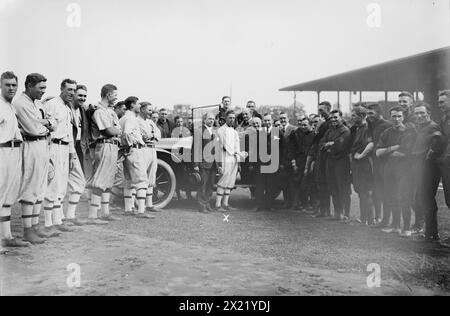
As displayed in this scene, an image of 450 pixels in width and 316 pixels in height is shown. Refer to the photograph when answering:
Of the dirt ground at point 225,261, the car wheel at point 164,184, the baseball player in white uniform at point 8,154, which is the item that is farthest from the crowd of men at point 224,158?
the dirt ground at point 225,261

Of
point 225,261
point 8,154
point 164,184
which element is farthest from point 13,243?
point 164,184

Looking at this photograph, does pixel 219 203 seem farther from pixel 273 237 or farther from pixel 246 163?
pixel 273 237

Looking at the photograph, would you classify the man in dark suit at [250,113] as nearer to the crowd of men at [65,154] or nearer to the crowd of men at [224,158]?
the crowd of men at [224,158]

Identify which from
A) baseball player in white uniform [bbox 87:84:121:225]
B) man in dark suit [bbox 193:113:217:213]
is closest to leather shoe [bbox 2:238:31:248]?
baseball player in white uniform [bbox 87:84:121:225]

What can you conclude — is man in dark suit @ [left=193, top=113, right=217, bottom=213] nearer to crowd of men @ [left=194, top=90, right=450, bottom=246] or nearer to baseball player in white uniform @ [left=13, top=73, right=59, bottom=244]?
crowd of men @ [left=194, top=90, right=450, bottom=246]

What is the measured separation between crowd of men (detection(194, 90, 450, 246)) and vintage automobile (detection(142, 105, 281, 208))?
12cm

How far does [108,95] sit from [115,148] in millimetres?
672

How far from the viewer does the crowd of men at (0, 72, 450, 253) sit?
423 centimetres

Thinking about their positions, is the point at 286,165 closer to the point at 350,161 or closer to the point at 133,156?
the point at 350,161

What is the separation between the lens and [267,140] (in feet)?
22.0

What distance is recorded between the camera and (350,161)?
5797 mm

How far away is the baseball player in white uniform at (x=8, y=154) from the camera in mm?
3908

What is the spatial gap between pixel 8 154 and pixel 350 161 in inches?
158
